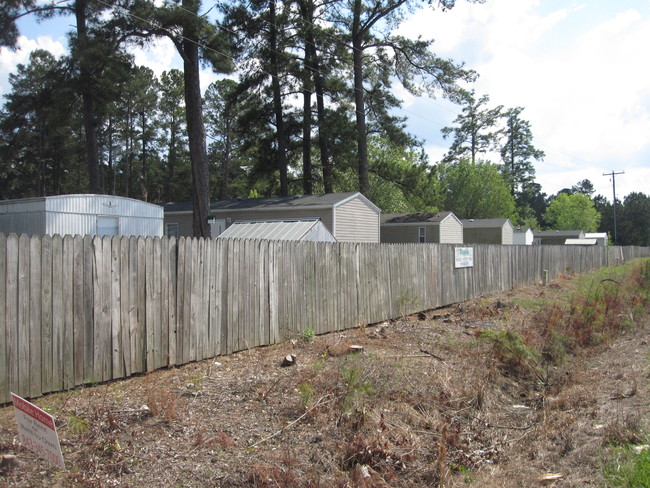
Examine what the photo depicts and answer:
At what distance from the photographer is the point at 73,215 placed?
59.0ft

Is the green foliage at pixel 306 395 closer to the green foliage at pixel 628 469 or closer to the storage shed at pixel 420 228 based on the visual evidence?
the green foliage at pixel 628 469

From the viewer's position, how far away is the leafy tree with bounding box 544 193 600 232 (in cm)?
7012

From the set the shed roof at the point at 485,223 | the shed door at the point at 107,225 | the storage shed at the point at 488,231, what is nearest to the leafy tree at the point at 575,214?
the storage shed at the point at 488,231

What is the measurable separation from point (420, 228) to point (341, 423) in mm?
27626

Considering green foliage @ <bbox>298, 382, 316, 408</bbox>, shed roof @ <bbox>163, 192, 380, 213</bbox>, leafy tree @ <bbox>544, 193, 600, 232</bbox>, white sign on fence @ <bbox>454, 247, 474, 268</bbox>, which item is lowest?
green foliage @ <bbox>298, 382, 316, 408</bbox>

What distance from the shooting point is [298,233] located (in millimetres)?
18406

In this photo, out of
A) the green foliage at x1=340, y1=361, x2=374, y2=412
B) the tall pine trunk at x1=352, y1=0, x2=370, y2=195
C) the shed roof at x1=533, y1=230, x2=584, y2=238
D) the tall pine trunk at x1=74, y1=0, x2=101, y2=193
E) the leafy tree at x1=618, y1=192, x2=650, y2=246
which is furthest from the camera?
the leafy tree at x1=618, y1=192, x2=650, y2=246

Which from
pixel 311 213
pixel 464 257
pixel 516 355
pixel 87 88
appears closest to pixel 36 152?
pixel 87 88

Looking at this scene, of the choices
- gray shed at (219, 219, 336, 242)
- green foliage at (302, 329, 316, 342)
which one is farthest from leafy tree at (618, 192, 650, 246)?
green foliage at (302, 329, 316, 342)

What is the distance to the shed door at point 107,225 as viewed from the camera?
19.0 meters

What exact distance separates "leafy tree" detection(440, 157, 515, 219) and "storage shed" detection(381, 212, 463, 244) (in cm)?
2024

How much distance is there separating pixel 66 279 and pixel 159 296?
1205 mm

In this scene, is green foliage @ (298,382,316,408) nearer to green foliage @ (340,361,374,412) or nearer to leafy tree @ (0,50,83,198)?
green foliage @ (340,361,374,412)

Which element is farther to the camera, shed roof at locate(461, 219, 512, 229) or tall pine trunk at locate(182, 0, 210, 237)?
shed roof at locate(461, 219, 512, 229)
